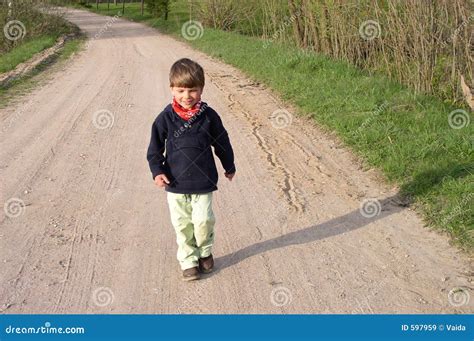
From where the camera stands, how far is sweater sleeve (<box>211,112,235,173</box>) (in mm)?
3615

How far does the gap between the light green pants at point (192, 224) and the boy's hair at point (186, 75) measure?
2.37ft

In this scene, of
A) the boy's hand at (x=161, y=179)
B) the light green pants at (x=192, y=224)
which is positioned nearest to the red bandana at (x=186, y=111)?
the boy's hand at (x=161, y=179)

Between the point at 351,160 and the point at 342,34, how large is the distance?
4623 mm

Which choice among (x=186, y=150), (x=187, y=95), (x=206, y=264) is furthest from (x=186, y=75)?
(x=206, y=264)

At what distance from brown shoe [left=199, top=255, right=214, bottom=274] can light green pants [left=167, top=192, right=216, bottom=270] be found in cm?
3

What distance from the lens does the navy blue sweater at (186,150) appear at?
3551mm

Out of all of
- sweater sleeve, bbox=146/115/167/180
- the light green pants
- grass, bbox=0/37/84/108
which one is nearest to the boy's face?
sweater sleeve, bbox=146/115/167/180

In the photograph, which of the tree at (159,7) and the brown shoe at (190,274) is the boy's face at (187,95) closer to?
the brown shoe at (190,274)

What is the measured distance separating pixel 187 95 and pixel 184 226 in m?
0.87

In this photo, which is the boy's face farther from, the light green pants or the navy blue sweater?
the light green pants

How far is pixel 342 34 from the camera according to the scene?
9859mm

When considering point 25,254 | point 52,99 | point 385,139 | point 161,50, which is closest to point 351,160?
point 385,139

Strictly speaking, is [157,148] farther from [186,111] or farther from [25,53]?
[25,53]
